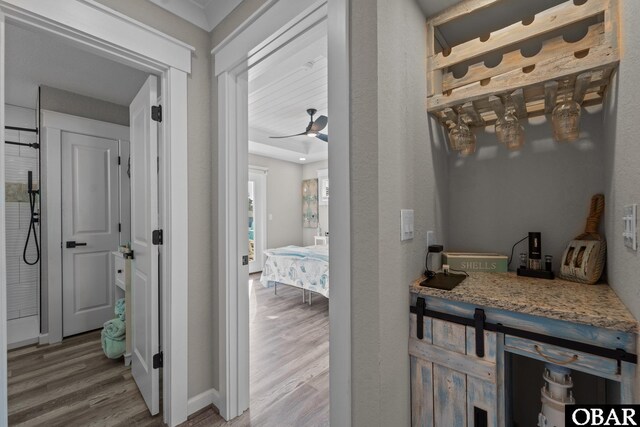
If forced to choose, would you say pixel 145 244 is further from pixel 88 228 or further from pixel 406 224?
pixel 88 228

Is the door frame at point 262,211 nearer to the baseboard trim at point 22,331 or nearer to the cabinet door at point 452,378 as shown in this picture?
the baseboard trim at point 22,331

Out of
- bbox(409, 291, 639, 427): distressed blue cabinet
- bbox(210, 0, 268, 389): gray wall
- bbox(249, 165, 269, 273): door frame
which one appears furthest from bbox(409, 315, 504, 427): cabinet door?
bbox(249, 165, 269, 273): door frame

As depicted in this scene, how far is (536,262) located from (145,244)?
223cm

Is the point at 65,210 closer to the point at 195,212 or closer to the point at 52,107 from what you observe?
the point at 52,107

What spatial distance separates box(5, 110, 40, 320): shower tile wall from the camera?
110 inches

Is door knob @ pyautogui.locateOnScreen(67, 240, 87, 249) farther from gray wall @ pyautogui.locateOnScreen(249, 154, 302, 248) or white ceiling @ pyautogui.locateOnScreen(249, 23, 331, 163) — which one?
gray wall @ pyautogui.locateOnScreen(249, 154, 302, 248)

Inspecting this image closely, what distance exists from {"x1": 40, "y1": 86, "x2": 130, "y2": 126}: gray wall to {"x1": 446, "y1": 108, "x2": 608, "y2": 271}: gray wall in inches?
138

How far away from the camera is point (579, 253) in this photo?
1.23 m

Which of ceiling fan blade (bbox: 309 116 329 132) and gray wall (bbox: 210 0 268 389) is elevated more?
ceiling fan blade (bbox: 309 116 329 132)

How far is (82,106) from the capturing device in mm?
2963

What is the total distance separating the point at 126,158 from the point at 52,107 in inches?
29.1

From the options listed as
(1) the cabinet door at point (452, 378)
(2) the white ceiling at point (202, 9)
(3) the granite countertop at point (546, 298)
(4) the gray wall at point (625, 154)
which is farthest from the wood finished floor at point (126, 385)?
(2) the white ceiling at point (202, 9)

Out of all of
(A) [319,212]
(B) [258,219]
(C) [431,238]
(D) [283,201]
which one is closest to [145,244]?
(C) [431,238]

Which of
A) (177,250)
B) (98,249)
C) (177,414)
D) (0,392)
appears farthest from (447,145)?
(98,249)
